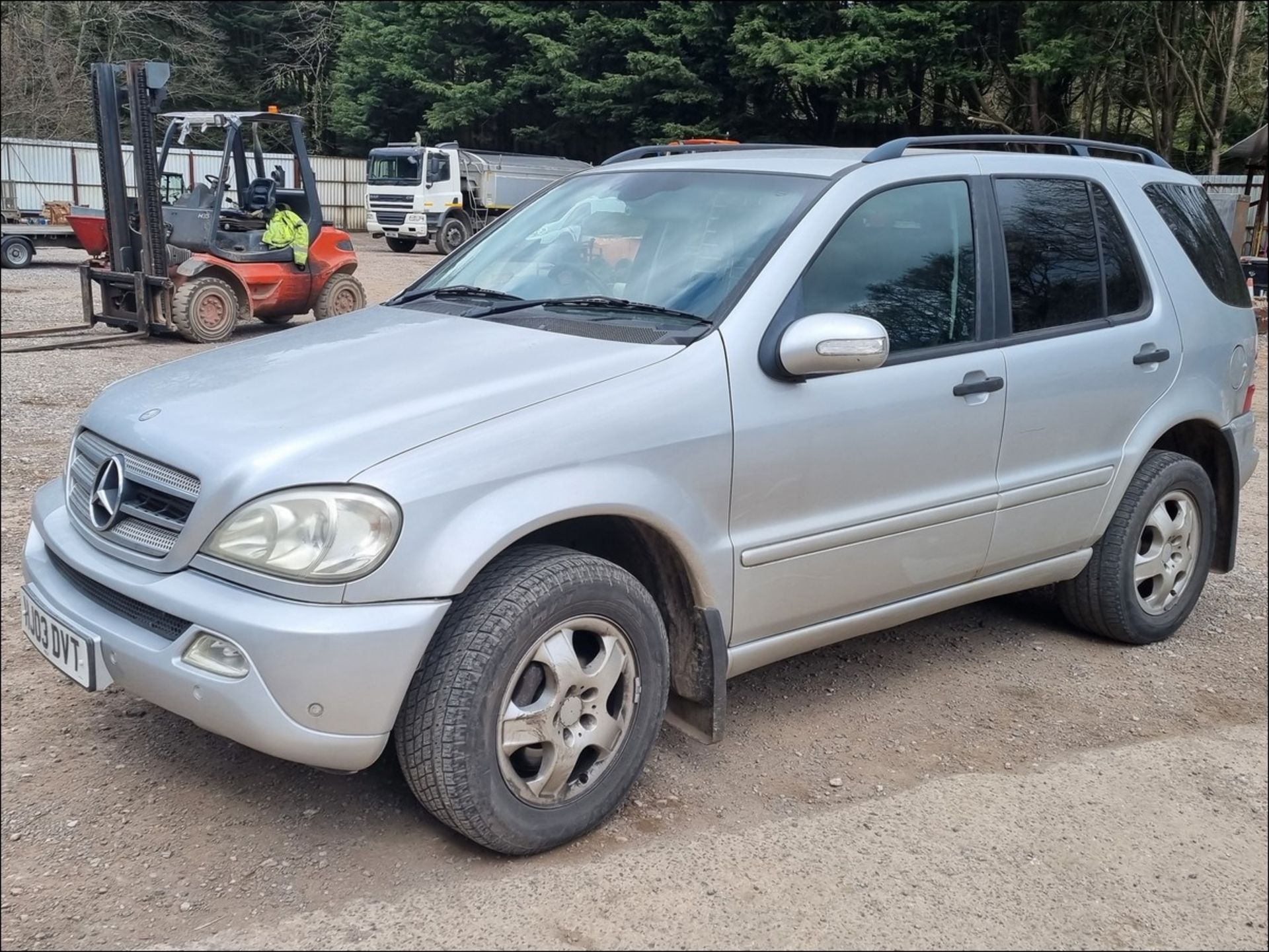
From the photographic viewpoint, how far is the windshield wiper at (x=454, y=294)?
12.7 feet

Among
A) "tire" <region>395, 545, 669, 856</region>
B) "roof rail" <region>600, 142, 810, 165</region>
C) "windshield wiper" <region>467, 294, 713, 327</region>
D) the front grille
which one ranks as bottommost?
"tire" <region>395, 545, 669, 856</region>

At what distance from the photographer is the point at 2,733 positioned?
3.52m

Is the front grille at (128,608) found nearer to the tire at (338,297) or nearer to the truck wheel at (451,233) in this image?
the tire at (338,297)

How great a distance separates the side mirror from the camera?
3.24m

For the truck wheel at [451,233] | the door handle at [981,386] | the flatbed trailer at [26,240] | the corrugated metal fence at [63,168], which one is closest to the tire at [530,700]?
the door handle at [981,386]

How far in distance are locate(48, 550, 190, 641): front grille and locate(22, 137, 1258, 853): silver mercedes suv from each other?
1cm

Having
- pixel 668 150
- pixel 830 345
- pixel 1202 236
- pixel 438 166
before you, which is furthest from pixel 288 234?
pixel 438 166

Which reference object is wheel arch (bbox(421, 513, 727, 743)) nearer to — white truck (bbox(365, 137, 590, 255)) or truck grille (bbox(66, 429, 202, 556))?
truck grille (bbox(66, 429, 202, 556))

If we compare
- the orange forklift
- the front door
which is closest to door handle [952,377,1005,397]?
the front door

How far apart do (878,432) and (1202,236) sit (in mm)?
2229

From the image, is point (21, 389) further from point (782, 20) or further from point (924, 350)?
point (782, 20)

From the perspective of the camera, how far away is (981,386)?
3.79m

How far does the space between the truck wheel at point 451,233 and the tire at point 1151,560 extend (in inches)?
971

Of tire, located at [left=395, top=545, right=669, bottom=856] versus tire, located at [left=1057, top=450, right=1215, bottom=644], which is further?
tire, located at [left=1057, top=450, right=1215, bottom=644]
